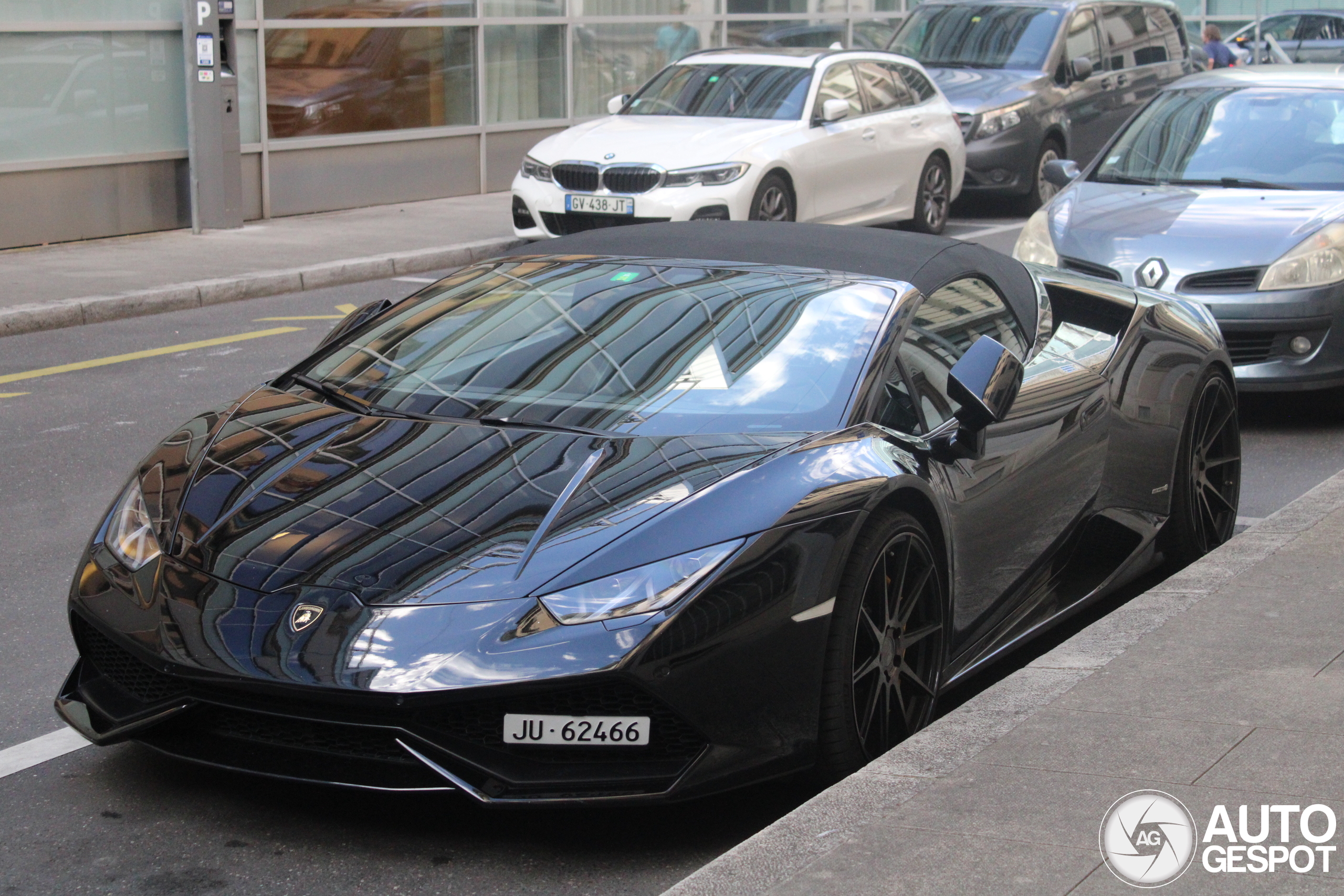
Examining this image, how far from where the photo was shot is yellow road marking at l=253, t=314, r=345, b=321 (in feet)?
36.5

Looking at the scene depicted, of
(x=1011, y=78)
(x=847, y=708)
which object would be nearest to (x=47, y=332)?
(x=847, y=708)

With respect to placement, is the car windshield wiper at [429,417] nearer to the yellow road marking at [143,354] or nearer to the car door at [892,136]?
the yellow road marking at [143,354]

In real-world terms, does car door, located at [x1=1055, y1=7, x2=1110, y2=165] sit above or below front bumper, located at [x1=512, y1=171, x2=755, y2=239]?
above

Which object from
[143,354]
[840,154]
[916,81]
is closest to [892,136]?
[840,154]

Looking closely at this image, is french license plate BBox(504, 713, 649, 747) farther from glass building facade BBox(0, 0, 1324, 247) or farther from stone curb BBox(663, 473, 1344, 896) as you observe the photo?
glass building facade BBox(0, 0, 1324, 247)

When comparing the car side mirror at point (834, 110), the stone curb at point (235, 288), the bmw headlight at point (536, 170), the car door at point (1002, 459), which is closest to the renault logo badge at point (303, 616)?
the car door at point (1002, 459)

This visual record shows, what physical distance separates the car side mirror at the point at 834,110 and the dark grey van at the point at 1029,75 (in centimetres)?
312

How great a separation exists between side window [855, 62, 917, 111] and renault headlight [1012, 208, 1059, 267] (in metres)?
5.74

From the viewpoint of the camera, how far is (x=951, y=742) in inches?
154

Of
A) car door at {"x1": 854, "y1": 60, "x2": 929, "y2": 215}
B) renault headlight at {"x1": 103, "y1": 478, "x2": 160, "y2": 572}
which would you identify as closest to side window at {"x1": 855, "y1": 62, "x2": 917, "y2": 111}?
car door at {"x1": 854, "y1": 60, "x2": 929, "y2": 215}

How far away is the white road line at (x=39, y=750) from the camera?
415 centimetres

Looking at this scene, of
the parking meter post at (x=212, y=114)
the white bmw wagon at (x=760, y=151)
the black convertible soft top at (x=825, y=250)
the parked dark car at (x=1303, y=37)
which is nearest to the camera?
the black convertible soft top at (x=825, y=250)

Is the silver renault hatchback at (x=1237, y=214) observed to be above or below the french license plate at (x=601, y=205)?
above

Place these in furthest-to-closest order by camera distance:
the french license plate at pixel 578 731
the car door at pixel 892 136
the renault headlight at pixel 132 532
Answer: the car door at pixel 892 136
the renault headlight at pixel 132 532
the french license plate at pixel 578 731
